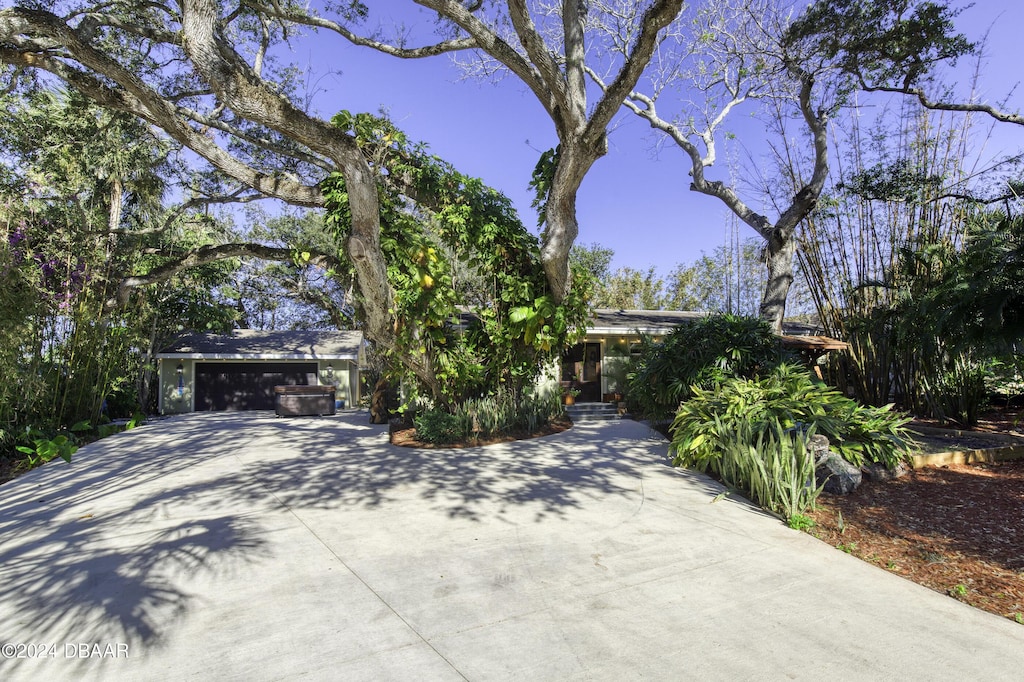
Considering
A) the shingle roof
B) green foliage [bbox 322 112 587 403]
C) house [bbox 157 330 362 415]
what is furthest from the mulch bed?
the shingle roof

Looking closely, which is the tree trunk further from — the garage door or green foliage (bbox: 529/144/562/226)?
the garage door

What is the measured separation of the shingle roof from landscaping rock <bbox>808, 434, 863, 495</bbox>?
17.1m

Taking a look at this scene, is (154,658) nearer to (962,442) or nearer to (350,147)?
(350,147)

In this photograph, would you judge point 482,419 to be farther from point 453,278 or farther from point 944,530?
point 944,530

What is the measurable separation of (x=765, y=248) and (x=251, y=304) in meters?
25.1

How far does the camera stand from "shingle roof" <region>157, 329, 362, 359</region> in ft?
60.3

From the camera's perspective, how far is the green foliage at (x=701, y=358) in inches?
347

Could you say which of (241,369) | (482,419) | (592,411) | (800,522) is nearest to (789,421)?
(800,522)

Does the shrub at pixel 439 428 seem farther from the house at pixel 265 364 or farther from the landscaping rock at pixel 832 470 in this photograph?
the house at pixel 265 364

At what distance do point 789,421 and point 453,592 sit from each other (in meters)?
4.42

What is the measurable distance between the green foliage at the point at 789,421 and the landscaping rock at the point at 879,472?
0.21ft

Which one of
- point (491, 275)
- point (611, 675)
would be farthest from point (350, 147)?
point (611, 675)

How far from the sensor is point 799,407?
610cm

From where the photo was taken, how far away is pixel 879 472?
5781mm
